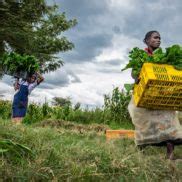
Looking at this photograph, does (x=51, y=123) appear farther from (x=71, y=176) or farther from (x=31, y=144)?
(x=71, y=176)

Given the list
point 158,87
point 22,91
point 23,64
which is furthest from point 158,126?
point 23,64

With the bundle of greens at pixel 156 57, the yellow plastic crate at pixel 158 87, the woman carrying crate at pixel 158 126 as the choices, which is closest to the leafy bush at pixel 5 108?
the woman carrying crate at pixel 158 126

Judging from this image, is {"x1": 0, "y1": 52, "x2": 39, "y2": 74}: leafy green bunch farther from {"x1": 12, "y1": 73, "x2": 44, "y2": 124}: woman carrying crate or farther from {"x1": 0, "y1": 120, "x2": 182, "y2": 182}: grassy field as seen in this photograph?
{"x1": 0, "y1": 120, "x2": 182, "y2": 182}: grassy field

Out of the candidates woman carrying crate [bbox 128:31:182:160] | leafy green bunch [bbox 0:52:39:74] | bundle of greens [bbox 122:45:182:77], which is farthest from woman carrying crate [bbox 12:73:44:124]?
bundle of greens [bbox 122:45:182:77]

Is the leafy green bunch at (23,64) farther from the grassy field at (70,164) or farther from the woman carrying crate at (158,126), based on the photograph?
the grassy field at (70,164)

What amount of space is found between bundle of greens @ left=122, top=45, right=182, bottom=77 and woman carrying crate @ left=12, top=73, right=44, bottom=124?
19.8 feet

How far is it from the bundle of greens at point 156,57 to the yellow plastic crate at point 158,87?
4.7 inches

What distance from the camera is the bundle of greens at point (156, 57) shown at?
6723 millimetres

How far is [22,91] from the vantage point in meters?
12.8

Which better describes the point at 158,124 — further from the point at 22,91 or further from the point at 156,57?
the point at 22,91

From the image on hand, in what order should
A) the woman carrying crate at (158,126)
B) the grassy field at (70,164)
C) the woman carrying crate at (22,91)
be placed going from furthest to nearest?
1. the woman carrying crate at (22,91)
2. the woman carrying crate at (158,126)
3. the grassy field at (70,164)

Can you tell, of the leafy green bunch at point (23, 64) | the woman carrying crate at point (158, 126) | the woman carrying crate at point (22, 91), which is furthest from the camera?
the leafy green bunch at point (23, 64)

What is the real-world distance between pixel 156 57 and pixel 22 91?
6.52 m

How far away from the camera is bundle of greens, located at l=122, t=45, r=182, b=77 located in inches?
265
